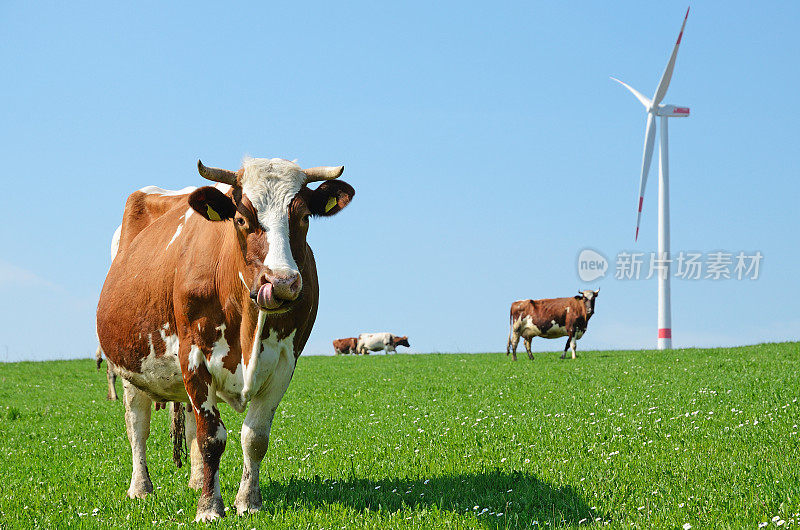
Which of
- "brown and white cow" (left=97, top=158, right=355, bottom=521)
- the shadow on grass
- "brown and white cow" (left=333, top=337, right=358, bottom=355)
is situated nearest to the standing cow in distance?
"brown and white cow" (left=333, top=337, right=358, bottom=355)

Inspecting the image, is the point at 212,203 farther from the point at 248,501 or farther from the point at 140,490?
the point at 140,490

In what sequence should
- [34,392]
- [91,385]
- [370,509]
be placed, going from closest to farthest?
[370,509]
[34,392]
[91,385]

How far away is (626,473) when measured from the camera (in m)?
7.95

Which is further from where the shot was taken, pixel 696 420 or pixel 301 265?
pixel 696 420

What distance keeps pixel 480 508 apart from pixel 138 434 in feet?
13.7

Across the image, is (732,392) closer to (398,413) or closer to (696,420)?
(696,420)

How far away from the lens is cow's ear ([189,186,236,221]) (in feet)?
20.7

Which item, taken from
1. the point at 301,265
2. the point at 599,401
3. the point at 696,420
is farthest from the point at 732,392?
the point at 301,265

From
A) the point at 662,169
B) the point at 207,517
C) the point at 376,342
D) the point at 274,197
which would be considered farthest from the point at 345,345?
the point at 274,197

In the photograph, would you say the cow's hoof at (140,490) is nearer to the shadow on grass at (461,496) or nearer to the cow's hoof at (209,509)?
the shadow on grass at (461,496)

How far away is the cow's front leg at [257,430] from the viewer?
6770 mm

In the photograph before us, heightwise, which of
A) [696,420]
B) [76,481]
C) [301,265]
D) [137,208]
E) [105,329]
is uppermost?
[137,208]

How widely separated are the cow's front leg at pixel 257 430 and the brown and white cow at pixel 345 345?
47.0 meters

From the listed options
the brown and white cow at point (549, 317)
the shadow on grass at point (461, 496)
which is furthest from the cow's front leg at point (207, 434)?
the brown and white cow at point (549, 317)
